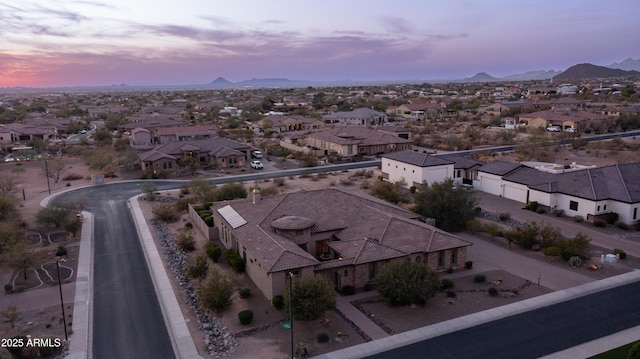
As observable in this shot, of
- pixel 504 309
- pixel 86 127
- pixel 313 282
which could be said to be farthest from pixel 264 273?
pixel 86 127

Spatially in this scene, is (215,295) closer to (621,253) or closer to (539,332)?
(539,332)

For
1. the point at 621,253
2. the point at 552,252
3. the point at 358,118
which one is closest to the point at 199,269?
the point at 552,252

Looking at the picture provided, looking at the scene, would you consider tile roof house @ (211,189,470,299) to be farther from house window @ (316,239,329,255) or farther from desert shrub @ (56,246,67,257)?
desert shrub @ (56,246,67,257)

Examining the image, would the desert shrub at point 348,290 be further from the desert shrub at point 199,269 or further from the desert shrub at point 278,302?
the desert shrub at point 199,269

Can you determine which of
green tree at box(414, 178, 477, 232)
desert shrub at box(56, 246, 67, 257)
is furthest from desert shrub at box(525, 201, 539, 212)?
desert shrub at box(56, 246, 67, 257)

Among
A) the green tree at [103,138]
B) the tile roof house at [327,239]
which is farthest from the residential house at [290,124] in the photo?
the tile roof house at [327,239]
